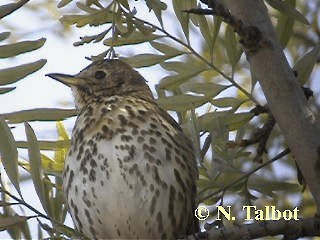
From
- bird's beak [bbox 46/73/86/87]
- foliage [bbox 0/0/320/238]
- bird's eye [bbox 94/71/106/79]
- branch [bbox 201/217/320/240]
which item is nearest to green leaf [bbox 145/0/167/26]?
foliage [bbox 0/0/320/238]

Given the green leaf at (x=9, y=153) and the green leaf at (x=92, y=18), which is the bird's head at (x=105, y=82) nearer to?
the green leaf at (x=92, y=18)

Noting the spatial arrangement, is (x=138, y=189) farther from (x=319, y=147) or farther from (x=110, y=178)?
(x=319, y=147)

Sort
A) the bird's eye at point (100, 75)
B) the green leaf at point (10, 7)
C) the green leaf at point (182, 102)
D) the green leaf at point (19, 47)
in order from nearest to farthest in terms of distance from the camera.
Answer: the green leaf at point (10, 7)
the green leaf at point (19, 47)
the green leaf at point (182, 102)
the bird's eye at point (100, 75)

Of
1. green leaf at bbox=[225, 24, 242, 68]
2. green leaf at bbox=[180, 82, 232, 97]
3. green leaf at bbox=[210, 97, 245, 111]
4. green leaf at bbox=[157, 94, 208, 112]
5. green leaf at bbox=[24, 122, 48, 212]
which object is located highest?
green leaf at bbox=[225, 24, 242, 68]

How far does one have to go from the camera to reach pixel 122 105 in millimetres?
4246

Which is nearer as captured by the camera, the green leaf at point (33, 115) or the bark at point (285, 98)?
the bark at point (285, 98)

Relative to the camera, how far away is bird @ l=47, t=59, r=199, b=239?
11.9 ft

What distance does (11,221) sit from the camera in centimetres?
290

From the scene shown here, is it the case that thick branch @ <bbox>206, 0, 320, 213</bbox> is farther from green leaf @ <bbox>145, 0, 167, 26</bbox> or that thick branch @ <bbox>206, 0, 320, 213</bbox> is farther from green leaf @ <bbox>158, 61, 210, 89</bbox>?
green leaf @ <bbox>158, 61, 210, 89</bbox>

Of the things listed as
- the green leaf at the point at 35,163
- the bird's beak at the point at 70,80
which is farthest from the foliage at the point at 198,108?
the bird's beak at the point at 70,80

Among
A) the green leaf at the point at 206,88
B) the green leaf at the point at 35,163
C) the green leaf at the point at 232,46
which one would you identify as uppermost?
the green leaf at the point at 232,46

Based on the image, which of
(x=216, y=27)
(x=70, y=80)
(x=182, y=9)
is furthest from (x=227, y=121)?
(x=70, y=80)

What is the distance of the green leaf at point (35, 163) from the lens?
118 inches

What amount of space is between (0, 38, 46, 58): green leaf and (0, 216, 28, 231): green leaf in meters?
0.61
